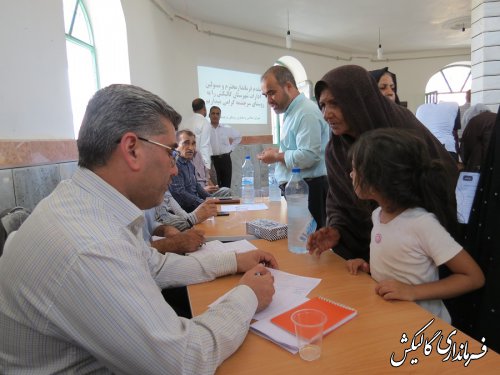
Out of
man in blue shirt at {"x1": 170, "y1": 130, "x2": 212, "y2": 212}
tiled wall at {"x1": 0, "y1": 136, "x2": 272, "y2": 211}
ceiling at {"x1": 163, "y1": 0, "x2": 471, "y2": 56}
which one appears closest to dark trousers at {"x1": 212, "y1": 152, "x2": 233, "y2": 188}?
ceiling at {"x1": 163, "y1": 0, "x2": 471, "y2": 56}

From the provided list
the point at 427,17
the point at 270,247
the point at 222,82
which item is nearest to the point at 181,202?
the point at 270,247

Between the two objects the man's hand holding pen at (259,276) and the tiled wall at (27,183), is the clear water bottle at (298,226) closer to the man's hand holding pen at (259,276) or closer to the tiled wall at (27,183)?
the man's hand holding pen at (259,276)

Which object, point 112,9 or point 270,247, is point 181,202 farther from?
point 112,9

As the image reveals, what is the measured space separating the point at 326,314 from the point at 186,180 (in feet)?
7.42

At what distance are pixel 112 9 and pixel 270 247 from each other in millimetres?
3691

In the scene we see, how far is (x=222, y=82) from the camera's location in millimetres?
7105

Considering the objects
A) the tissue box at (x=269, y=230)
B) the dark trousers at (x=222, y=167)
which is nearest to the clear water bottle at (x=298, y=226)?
the tissue box at (x=269, y=230)

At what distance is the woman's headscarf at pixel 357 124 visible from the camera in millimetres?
1495

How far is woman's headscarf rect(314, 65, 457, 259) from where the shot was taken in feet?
4.91

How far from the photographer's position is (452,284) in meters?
1.07

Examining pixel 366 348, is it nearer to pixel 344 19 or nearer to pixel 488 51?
pixel 488 51

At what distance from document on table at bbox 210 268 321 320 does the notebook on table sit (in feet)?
0.09

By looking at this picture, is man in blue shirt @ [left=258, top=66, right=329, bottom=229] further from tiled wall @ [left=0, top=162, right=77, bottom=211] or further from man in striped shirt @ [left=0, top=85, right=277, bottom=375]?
man in striped shirt @ [left=0, top=85, right=277, bottom=375]

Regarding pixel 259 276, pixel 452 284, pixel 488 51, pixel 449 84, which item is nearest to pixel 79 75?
pixel 259 276
